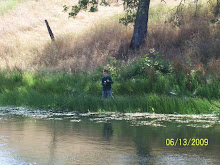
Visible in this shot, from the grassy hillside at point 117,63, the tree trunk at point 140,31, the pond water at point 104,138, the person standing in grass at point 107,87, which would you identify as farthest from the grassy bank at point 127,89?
the tree trunk at point 140,31

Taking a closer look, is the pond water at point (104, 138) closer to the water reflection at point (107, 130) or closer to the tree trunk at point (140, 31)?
the water reflection at point (107, 130)

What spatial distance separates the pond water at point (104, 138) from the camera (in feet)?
29.6

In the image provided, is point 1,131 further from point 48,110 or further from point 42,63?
point 42,63

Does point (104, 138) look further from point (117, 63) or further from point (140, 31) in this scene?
point (140, 31)

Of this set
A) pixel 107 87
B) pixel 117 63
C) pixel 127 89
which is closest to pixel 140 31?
pixel 117 63

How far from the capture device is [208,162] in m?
8.59

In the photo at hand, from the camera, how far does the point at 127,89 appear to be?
18.4 m

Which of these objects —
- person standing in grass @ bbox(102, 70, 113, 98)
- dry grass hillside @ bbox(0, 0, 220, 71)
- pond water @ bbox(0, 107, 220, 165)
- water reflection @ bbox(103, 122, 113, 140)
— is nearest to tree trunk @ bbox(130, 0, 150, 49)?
dry grass hillside @ bbox(0, 0, 220, 71)

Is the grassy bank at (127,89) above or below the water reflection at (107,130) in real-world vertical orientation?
below

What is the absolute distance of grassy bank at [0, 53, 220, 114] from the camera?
50.8 feet

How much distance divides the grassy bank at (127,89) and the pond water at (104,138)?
2.32 ft

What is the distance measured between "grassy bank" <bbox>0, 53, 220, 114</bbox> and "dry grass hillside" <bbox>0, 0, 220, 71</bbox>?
177 centimetres

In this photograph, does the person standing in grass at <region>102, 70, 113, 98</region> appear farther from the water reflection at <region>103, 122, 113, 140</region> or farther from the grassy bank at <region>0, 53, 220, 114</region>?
the water reflection at <region>103, 122, 113, 140</region>

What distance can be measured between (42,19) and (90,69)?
16.6 metres
